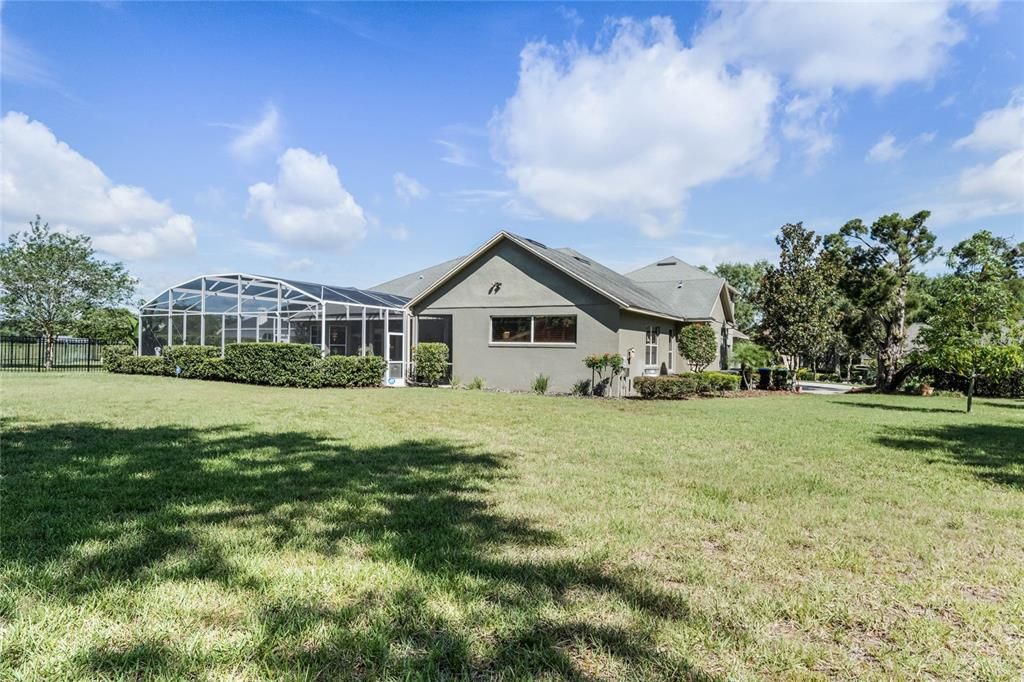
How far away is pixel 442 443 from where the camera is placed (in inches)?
313

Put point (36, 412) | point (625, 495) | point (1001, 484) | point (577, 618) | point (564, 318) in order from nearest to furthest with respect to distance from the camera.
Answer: point (577, 618) → point (625, 495) → point (1001, 484) → point (36, 412) → point (564, 318)

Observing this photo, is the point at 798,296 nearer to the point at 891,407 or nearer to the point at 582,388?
the point at 891,407

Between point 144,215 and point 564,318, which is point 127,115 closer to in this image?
point 564,318

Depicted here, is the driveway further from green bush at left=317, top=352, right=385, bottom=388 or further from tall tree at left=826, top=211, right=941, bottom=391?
green bush at left=317, top=352, right=385, bottom=388

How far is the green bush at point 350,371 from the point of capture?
18.0m

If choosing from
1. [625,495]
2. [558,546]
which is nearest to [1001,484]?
[625,495]

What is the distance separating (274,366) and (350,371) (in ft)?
8.40

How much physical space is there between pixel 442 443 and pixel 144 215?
26102 mm

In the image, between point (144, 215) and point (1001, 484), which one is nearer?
point (1001, 484)

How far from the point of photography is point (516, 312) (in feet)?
64.6

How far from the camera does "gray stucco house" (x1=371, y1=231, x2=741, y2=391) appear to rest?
1836cm

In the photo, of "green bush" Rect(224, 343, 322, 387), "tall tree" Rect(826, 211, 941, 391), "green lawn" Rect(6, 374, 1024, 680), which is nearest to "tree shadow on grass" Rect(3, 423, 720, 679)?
"green lawn" Rect(6, 374, 1024, 680)

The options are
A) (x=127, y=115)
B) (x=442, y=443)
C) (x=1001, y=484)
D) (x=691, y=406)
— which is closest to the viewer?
(x=1001, y=484)

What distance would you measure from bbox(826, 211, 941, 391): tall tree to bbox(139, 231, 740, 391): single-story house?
287 inches
